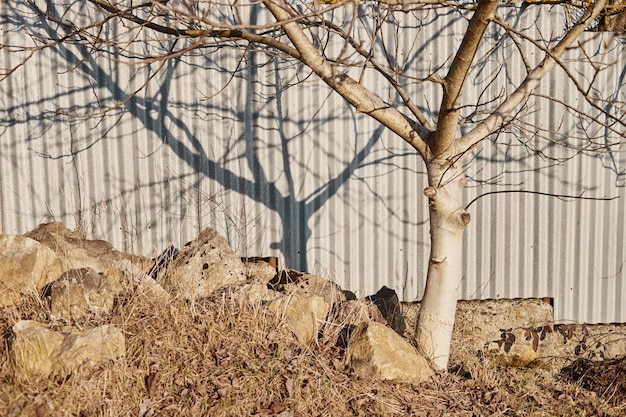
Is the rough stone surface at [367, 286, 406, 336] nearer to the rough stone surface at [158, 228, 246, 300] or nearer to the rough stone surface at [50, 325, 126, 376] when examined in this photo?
the rough stone surface at [158, 228, 246, 300]

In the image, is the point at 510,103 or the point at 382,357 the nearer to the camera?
the point at 382,357

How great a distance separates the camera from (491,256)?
5.65 meters

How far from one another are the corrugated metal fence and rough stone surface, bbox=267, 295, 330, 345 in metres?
1.01

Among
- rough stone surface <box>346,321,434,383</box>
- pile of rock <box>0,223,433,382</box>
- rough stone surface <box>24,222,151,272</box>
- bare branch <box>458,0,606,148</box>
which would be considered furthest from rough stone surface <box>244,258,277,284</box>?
bare branch <box>458,0,606,148</box>

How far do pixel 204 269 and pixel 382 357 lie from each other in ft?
5.38

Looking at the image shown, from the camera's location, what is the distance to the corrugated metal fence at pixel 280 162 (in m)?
5.45

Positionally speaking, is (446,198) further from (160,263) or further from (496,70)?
(160,263)

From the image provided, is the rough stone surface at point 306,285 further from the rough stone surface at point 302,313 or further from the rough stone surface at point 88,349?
the rough stone surface at point 88,349

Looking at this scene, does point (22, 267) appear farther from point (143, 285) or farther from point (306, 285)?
point (306, 285)

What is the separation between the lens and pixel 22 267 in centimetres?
450

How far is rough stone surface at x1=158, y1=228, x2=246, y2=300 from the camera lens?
16.0 feet

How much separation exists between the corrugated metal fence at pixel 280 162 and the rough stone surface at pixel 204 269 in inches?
16.7

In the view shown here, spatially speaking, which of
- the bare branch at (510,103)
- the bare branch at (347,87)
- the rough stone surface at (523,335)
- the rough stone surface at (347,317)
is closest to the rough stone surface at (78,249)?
the rough stone surface at (347,317)

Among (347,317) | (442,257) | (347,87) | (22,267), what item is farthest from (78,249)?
(442,257)
